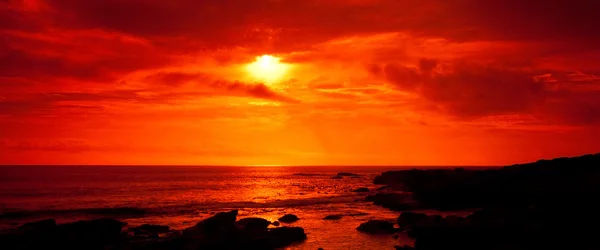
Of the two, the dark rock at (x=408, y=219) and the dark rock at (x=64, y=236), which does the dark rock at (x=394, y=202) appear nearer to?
the dark rock at (x=408, y=219)

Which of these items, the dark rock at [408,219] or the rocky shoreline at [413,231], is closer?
the rocky shoreline at [413,231]

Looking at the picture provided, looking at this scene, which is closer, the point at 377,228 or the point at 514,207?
the point at 377,228

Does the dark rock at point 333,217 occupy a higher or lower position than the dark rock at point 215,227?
lower

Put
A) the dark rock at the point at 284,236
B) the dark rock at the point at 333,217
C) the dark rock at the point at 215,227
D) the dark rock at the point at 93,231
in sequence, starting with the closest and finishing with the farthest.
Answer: the dark rock at the point at 215,227, the dark rock at the point at 93,231, the dark rock at the point at 284,236, the dark rock at the point at 333,217

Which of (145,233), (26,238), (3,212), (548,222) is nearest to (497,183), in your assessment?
(548,222)

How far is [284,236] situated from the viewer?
38.6 m

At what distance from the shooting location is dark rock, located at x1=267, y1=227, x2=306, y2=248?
37.5m

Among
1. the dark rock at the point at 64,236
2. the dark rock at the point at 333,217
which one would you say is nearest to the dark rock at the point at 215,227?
the dark rock at the point at 64,236

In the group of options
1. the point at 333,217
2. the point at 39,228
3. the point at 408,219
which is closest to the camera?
the point at 39,228

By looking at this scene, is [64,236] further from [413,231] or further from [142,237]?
[413,231]

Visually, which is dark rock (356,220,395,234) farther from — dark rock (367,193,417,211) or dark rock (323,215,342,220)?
dark rock (367,193,417,211)

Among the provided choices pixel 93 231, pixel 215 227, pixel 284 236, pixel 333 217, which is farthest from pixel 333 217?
pixel 93 231

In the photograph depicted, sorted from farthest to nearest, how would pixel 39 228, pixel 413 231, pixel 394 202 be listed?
pixel 394 202, pixel 413 231, pixel 39 228

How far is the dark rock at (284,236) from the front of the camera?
123 feet
